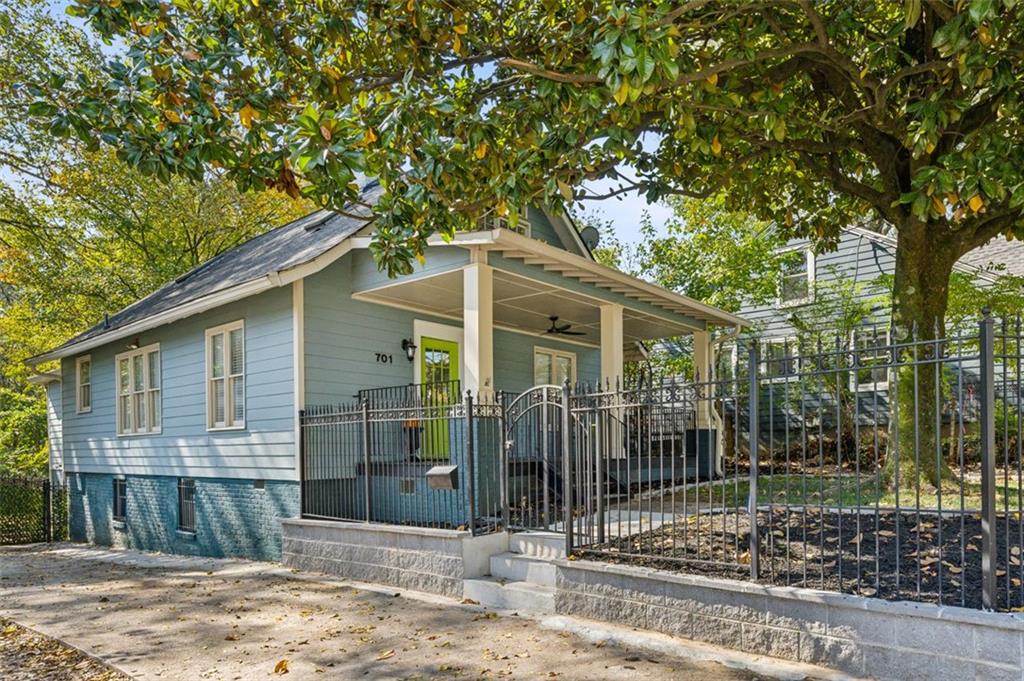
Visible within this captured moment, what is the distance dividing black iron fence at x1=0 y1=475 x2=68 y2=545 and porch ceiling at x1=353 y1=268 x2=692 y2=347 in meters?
11.1

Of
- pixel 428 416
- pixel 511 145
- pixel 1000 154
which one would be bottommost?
pixel 428 416

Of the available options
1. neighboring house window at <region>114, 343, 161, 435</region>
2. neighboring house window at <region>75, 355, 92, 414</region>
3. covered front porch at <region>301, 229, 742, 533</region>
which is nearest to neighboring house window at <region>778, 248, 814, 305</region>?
covered front porch at <region>301, 229, 742, 533</region>

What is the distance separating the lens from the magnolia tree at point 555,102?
20.0ft

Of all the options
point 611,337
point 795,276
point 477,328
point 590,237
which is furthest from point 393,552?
point 795,276

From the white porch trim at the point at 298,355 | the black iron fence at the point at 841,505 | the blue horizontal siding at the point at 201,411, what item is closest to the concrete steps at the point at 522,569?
the black iron fence at the point at 841,505

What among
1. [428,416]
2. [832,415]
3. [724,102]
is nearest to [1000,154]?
[724,102]

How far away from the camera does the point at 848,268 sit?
18781 mm

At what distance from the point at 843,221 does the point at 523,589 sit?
744 centimetres

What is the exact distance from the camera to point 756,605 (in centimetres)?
525

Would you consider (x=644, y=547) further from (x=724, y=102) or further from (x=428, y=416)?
(x=724, y=102)

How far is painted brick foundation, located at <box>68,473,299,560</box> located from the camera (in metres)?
10.5

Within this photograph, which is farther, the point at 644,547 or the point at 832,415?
the point at 832,415

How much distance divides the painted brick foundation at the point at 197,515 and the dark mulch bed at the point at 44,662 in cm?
385

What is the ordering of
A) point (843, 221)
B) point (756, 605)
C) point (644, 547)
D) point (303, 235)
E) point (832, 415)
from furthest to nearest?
point (832, 415) → point (303, 235) → point (843, 221) → point (644, 547) → point (756, 605)
